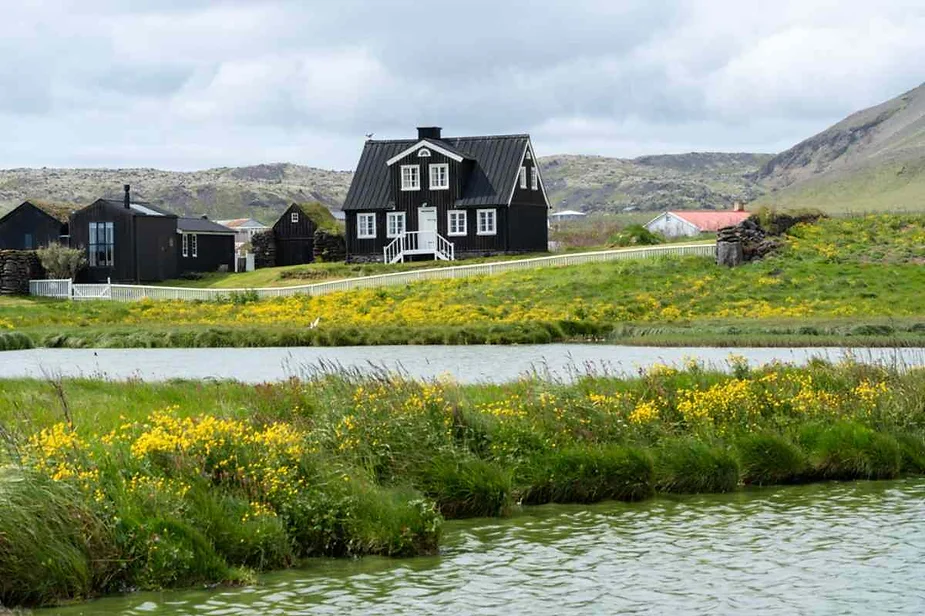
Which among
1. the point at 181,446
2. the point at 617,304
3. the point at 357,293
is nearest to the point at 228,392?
the point at 181,446

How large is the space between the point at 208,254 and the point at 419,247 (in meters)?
17.4

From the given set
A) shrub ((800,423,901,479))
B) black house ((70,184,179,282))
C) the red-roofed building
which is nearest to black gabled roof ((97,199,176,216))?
black house ((70,184,179,282))

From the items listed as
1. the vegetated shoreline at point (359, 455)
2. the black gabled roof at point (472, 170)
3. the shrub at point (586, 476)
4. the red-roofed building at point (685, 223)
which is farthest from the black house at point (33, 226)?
the shrub at point (586, 476)

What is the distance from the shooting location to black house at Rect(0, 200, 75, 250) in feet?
259

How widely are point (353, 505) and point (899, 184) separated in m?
179

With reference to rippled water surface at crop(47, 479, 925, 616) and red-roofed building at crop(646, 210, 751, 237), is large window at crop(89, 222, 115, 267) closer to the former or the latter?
red-roofed building at crop(646, 210, 751, 237)

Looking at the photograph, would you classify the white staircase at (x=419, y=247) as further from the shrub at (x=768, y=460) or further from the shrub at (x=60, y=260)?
the shrub at (x=768, y=460)

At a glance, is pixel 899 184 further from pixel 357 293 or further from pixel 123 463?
pixel 123 463

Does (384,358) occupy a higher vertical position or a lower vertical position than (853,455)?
higher

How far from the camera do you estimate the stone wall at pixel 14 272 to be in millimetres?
72812

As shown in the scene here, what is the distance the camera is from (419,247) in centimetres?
7481

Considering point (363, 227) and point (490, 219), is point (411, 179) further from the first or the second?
point (490, 219)

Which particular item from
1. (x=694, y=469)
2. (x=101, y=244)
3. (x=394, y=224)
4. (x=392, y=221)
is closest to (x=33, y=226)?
(x=101, y=244)

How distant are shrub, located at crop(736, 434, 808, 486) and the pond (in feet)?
32.7
